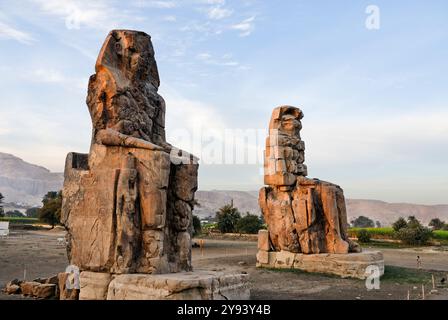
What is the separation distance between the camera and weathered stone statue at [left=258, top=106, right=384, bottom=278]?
39.0 ft

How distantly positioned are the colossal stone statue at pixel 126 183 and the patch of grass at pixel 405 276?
6.23 metres

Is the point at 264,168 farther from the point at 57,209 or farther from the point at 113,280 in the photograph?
the point at 57,209

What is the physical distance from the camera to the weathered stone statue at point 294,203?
11.9 m

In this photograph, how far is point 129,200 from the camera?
6859mm

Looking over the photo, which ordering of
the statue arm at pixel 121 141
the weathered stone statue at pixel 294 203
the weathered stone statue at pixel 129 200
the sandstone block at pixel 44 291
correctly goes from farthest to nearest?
the weathered stone statue at pixel 294 203 < the sandstone block at pixel 44 291 < the statue arm at pixel 121 141 < the weathered stone statue at pixel 129 200

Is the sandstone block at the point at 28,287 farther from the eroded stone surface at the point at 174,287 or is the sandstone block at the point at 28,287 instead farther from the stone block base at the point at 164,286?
the eroded stone surface at the point at 174,287

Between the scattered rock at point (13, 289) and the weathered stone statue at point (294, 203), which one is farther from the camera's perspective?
the weathered stone statue at point (294, 203)

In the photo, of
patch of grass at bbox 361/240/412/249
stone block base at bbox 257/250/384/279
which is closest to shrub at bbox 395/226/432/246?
patch of grass at bbox 361/240/412/249

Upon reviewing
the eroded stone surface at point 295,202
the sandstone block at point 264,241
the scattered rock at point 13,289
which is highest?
the eroded stone surface at point 295,202

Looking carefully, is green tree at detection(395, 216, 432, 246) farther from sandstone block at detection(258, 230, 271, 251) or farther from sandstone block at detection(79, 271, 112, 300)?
sandstone block at detection(79, 271, 112, 300)

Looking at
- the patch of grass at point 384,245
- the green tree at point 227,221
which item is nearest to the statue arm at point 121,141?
the patch of grass at point 384,245

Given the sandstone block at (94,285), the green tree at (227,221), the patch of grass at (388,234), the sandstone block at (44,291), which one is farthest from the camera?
the green tree at (227,221)

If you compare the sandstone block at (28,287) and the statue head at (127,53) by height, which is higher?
the statue head at (127,53)

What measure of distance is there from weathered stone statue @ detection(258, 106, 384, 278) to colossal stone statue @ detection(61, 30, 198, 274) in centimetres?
524
